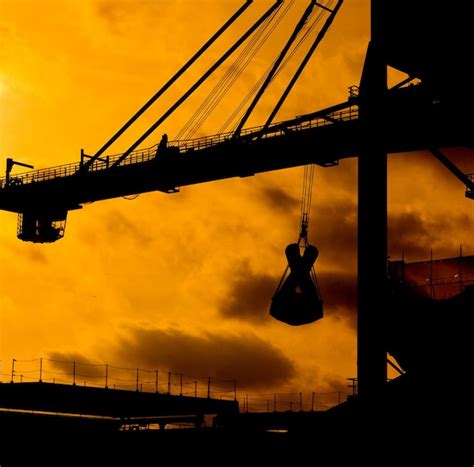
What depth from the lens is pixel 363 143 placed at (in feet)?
90.0

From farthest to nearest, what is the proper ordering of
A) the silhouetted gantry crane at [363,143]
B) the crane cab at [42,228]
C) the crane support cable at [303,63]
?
the crane cab at [42,228] → the crane support cable at [303,63] → the silhouetted gantry crane at [363,143]

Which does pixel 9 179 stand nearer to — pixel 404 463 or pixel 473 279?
pixel 473 279

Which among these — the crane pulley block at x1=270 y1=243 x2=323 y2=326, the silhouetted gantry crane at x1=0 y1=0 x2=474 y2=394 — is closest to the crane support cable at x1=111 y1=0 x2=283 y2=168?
the silhouetted gantry crane at x1=0 y1=0 x2=474 y2=394

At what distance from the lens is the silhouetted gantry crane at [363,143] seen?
23891mm

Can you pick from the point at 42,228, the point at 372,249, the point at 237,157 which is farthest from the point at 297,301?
the point at 42,228

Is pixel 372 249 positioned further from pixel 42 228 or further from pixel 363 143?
pixel 42 228

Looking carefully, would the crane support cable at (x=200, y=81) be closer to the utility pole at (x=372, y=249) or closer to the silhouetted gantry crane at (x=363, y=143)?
the silhouetted gantry crane at (x=363, y=143)

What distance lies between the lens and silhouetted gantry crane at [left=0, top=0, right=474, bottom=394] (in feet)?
78.4

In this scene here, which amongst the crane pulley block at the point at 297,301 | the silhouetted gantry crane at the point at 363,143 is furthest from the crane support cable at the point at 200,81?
the crane pulley block at the point at 297,301

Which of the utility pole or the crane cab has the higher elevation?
the crane cab

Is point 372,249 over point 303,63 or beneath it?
beneath

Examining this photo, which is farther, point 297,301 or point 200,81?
point 200,81

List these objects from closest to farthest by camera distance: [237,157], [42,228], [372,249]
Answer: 1. [372,249]
2. [237,157]
3. [42,228]

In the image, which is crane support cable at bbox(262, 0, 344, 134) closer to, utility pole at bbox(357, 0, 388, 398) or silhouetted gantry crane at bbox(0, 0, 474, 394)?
silhouetted gantry crane at bbox(0, 0, 474, 394)
